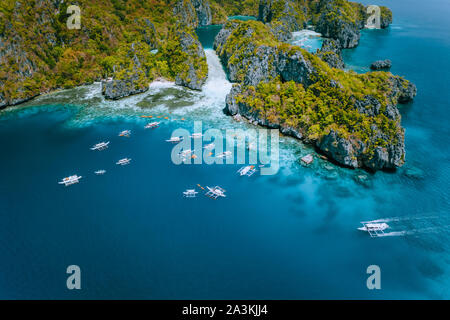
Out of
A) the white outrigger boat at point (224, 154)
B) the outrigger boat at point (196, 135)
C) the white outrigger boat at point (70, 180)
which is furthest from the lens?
the outrigger boat at point (196, 135)

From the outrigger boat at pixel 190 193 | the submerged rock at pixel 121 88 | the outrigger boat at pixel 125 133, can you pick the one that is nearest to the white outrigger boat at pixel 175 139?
the outrigger boat at pixel 125 133

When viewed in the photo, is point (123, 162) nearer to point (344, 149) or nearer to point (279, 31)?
point (344, 149)

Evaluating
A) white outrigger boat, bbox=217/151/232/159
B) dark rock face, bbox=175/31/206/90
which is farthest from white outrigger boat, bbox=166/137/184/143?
dark rock face, bbox=175/31/206/90

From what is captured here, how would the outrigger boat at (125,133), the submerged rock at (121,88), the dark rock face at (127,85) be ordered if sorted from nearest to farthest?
the outrigger boat at (125,133) < the submerged rock at (121,88) < the dark rock face at (127,85)

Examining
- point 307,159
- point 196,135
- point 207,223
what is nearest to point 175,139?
point 196,135

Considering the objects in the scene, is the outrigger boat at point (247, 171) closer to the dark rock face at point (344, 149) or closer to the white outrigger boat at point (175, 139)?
the dark rock face at point (344, 149)
